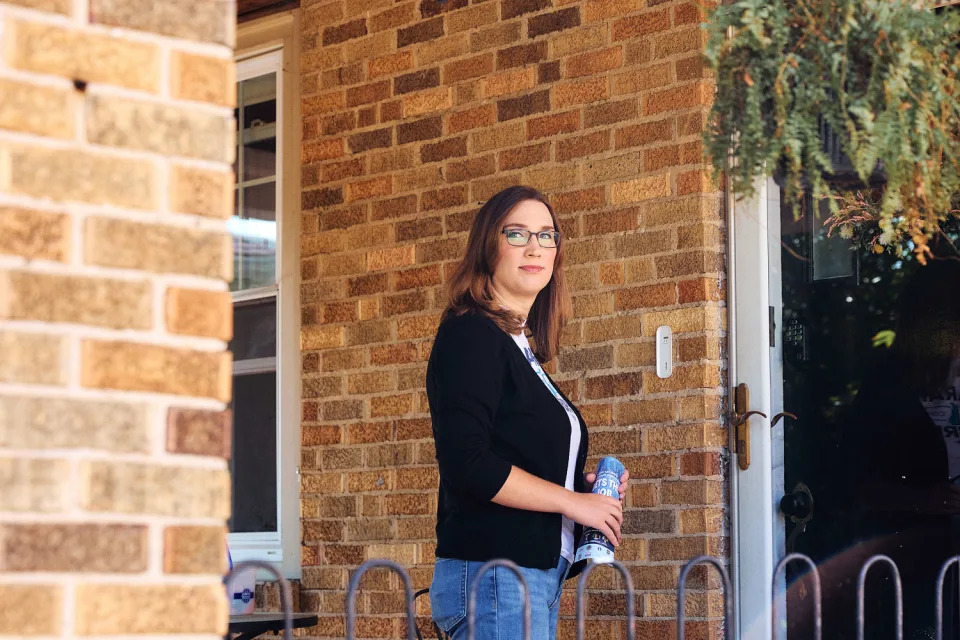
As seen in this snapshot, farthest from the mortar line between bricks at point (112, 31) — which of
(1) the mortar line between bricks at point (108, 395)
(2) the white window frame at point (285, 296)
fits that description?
(2) the white window frame at point (285, 296)

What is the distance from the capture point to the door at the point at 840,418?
14.5 ft

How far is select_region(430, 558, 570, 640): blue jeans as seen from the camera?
10.4ft

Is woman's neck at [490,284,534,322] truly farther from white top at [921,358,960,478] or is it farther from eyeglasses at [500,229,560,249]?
white top at [921,358,960,478]

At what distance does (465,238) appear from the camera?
210 inches

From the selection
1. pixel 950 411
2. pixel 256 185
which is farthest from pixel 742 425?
pixel 256 185

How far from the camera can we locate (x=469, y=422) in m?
3.25

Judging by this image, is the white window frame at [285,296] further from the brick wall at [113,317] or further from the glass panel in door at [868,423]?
the brick wall at [113,317]

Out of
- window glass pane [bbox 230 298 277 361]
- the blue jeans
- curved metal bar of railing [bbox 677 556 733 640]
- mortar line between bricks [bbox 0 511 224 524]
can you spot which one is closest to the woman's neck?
the blue jeans

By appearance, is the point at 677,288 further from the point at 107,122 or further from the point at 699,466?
the point at 107,122

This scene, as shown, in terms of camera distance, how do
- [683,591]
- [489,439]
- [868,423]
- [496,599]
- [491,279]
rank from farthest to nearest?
[868,423], [491,279], [489,439], [496,599], [683,591]

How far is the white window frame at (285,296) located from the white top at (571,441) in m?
2.61

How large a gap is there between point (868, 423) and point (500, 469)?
1788 millimetres

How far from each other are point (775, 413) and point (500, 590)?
5.90 feet

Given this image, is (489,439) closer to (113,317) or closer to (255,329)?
(113,317)
